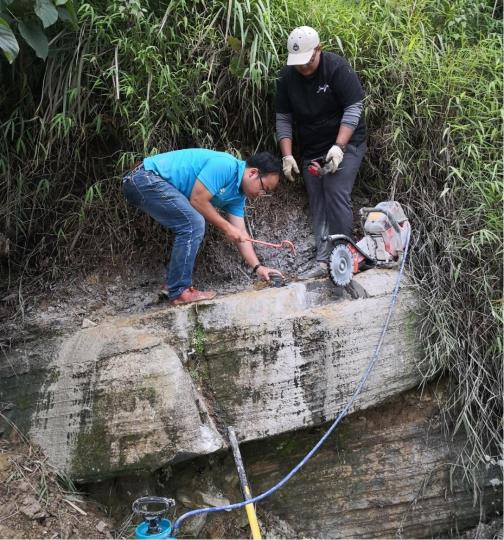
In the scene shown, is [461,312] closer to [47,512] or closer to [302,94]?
[302,94]

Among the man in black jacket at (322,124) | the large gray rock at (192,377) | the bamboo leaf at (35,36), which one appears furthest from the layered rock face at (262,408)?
the bamboo leaf at (35,36)

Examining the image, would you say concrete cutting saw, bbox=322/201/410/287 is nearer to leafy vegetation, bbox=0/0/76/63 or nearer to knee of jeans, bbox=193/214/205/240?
knee of jeans, bbox=193/214/205/240

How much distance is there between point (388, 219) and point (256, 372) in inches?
49.8

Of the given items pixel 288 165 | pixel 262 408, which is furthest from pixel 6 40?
pixel 262 408

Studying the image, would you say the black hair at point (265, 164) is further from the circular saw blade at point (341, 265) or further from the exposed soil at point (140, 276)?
the exposed soil at point (140, 276)

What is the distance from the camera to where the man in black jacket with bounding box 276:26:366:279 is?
11.6 ft

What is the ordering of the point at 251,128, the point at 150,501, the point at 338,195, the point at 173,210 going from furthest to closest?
1. the point at 251,128
2. the point at 338,195
3. the point at 173,210
4. the point at 150,501

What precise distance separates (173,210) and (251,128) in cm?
115

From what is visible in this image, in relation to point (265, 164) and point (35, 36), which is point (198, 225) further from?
point (35, 36)

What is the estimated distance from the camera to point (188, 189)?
10.5 ft

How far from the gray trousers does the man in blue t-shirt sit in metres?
0.55

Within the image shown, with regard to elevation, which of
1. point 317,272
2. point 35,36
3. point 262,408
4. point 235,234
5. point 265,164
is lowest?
point 262,408

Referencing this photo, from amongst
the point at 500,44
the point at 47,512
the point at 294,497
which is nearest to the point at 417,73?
the point at 500,44

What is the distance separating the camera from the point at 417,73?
3857 mm
